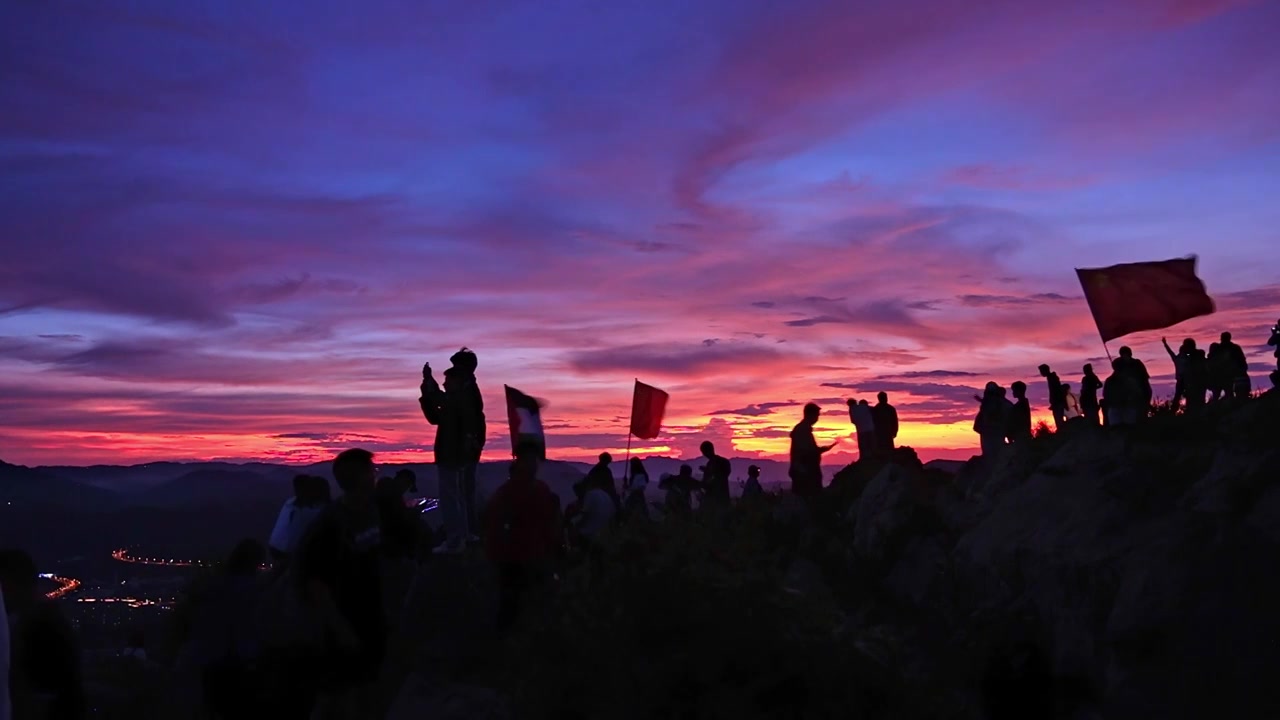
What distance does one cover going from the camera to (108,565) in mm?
122750

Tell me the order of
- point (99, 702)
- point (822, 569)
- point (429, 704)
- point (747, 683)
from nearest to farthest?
point (747, 683), point (429, 704), point (99, 702), point (822, 569)

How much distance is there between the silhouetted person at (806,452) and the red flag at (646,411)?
10.9 feet

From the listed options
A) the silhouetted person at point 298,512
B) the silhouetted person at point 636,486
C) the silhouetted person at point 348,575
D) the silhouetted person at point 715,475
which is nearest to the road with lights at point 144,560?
the silhouetted person at point 715,475

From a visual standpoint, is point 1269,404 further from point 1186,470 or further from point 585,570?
point 585,570

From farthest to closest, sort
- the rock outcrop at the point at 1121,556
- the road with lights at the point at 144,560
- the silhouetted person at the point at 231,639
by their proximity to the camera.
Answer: the road with lights at the point at 144,560
the rock outcrop at the point at 1121,556
the silhouetted person at the point at 231,639

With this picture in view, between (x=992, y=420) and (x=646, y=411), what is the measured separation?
7.24 meters

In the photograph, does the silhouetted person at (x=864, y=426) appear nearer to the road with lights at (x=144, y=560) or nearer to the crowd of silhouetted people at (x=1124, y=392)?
the crowd of silhouetted people at (x=1124, y=392)

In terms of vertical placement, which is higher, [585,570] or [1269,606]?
[585,570]

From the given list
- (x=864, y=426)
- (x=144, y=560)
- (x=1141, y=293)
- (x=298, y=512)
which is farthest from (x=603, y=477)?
(x=144, y=560)

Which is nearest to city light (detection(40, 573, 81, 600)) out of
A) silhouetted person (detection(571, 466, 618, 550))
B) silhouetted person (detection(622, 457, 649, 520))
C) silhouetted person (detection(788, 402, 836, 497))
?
→ silhouetted person (detection(571, 466, 618, 550))

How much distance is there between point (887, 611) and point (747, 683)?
11.2 meters

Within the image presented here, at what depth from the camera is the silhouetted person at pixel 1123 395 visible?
66.9ft

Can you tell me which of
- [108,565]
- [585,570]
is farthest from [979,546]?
[108,565]

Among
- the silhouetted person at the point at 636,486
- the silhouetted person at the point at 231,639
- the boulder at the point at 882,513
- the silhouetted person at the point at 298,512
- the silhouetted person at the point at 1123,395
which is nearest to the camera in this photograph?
the silhouetted person at the point at 231,639
